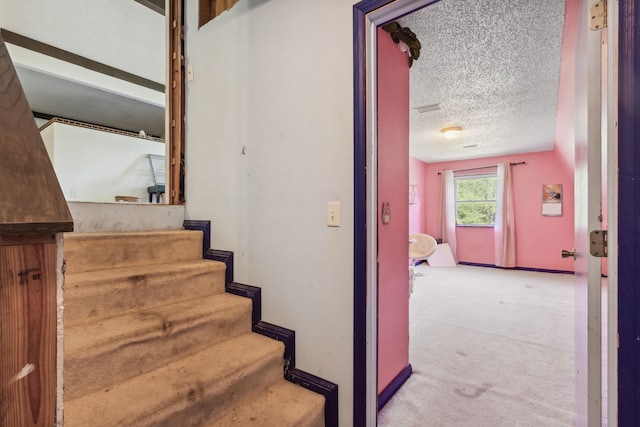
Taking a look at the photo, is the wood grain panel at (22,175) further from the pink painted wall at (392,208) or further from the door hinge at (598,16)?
the door hinge at (598,16)

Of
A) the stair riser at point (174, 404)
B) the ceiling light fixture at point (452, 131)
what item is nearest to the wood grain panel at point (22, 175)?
the stair riser at point (174, 404)

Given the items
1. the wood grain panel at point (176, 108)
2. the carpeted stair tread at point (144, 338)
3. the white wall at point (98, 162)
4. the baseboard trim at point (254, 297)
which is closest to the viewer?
the carpeted stair tread at point (144, 338)

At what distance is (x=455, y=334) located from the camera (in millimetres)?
2717

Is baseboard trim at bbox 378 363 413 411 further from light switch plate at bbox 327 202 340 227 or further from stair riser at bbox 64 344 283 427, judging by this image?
light switch plate at bbox 327 202 340 227

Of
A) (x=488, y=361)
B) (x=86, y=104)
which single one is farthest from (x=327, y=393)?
(x=86, y=104)

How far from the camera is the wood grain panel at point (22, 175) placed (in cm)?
42

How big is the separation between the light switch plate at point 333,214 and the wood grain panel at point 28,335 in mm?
1092

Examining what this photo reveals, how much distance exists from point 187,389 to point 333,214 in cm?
96

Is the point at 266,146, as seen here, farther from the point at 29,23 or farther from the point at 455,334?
the point at 29,23

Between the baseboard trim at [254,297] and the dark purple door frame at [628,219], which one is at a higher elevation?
the dark purple door frame at [628,219]

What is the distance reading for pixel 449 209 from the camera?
6629 mm

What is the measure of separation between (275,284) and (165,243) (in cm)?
77

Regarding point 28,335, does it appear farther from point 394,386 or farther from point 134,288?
point 394,386

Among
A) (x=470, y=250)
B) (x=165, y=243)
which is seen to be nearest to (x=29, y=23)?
(x=165, y=243)
